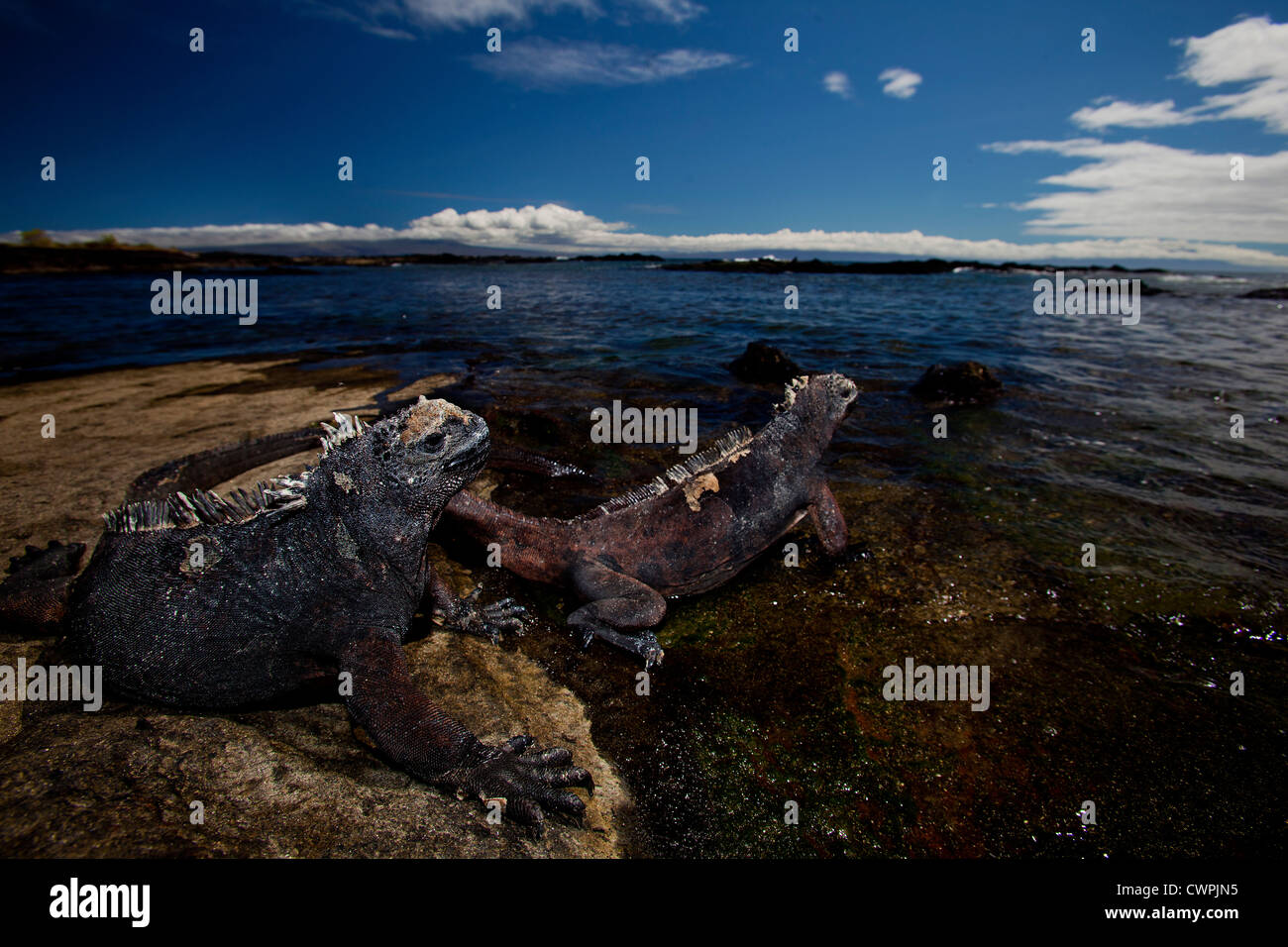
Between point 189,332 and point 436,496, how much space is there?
22.7 metres

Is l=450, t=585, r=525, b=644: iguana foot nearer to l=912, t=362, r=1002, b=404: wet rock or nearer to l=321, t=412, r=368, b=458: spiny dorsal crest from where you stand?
l=321, t=412, r=368, b=458: spiny dorsal crest

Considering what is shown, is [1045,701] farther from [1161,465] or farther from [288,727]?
[1161,465]

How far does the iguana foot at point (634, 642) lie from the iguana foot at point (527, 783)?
Result: 3.52 ft

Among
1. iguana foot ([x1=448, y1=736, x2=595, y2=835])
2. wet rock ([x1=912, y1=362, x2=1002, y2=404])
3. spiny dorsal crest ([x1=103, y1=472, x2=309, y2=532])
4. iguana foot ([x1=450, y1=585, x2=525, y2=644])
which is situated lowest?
iguana foot ([x1=448, y1=736, x2=595, y2=835])

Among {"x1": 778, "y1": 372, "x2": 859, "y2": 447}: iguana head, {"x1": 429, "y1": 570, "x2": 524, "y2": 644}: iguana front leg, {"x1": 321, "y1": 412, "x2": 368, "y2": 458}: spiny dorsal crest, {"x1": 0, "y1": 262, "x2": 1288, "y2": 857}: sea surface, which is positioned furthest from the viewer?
{"x1": 778, "y1": 372, "x2": 859, "y2": 447}: iguana head

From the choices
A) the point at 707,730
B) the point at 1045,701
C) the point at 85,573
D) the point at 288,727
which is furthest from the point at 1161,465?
the point at 85,573

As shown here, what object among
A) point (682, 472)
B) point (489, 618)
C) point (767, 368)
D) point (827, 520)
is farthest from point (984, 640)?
point (767, 368)

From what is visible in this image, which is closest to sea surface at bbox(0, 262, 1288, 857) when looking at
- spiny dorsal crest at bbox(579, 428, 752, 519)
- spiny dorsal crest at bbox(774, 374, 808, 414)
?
spiny dorsal crest at bbox(579, 428, 752, 519)

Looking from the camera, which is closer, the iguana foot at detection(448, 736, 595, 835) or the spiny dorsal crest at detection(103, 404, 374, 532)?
the iguana foot at detection(448, 736, 595, 835)

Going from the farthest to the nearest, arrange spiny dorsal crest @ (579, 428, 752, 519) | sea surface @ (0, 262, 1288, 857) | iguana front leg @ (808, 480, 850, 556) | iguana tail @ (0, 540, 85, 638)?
1. iguana front leg @ (808, 480, 850, 556)
2. spiny dorsal crest @ (579, 428, 752, 519)
3. iguana tail @ (0, 540, 85, 638)
4. sea surface @ (0, 262, 1288, 857)

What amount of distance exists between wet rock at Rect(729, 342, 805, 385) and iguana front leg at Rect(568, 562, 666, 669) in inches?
324

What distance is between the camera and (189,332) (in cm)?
1928

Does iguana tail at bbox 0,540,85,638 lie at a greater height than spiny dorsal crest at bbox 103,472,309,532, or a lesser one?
lesser

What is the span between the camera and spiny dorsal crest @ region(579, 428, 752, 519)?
174 inches
